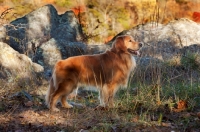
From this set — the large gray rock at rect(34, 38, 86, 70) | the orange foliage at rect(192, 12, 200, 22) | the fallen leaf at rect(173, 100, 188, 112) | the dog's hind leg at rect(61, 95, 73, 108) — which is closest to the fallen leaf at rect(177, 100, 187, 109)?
the fallen leaf at rect(173, 100, 188, 112)

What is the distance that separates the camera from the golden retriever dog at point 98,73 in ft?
20.4

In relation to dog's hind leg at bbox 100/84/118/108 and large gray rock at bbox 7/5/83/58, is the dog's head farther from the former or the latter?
large gray rock at bbox 7/5/83/58

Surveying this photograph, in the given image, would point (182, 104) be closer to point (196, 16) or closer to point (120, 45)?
point (120, 45)

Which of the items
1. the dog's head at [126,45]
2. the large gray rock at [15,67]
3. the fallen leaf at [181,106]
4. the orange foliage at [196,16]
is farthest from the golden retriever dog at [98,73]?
the orange foliage at [196,16]

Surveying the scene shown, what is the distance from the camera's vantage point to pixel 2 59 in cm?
873

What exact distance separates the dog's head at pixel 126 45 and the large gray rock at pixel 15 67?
2468mm

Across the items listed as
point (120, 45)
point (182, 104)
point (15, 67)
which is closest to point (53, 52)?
point (15, 67)

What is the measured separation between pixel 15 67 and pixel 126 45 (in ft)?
10.4

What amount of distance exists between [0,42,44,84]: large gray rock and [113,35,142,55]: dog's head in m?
2.47

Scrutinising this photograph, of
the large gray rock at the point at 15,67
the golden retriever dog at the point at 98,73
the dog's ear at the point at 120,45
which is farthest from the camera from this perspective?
the large gray rock at the point at 15,67

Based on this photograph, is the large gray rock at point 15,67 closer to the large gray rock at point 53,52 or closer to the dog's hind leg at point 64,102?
the dog's hind leg at point 64,102

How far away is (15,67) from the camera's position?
8758 millimetres

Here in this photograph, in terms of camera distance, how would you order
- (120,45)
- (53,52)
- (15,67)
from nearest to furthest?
(120,45) < (15,67) < (53,52)

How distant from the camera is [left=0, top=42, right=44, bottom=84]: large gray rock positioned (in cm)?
833
